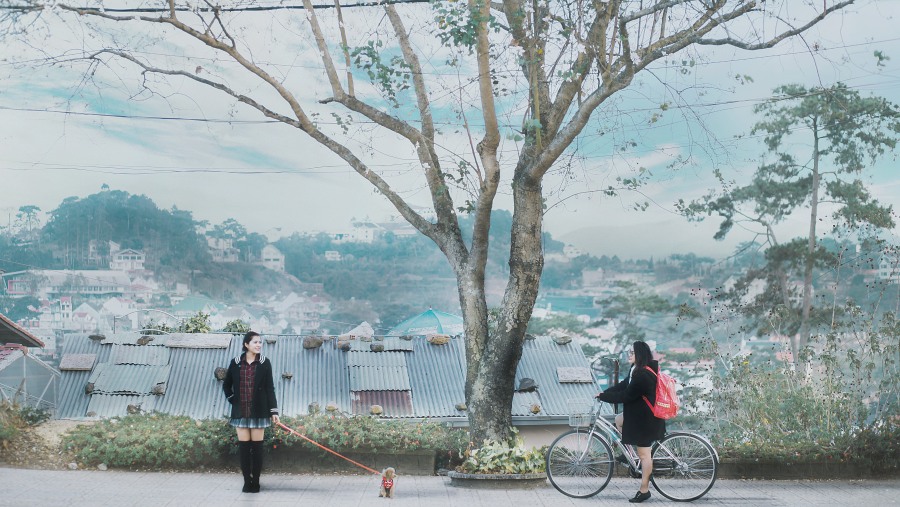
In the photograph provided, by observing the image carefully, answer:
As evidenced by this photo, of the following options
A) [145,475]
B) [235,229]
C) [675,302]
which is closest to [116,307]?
[235,229]

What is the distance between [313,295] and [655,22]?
38.9m

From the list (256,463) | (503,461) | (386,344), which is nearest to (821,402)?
(503,461)

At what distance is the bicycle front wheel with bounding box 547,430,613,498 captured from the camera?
8453 mm

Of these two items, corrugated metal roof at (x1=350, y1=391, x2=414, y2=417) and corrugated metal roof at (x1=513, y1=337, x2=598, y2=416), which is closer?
corrugated metal roof at (x1=350, y1=391, x2=414, y2=417)

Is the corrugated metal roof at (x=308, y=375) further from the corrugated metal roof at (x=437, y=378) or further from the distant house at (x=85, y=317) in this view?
the distant house at (x=85, y=317)

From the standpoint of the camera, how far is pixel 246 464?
8414 mm

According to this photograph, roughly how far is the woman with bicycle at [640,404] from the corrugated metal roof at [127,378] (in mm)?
9811

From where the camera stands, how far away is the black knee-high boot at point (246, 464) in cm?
841

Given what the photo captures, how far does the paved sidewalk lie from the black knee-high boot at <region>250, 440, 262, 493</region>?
144 mm

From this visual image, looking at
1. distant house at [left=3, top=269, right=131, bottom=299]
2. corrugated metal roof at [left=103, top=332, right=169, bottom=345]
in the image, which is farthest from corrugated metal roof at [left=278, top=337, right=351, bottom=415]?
distant house at [left=3, top=269, right=131, bottom=299]

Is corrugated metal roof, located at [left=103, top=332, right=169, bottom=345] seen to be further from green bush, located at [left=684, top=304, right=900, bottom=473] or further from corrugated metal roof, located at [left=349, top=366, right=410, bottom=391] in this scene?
green bush, located at [left=684, top=304, right=900, bottom=473]

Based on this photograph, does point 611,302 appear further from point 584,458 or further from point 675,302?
point 584,458

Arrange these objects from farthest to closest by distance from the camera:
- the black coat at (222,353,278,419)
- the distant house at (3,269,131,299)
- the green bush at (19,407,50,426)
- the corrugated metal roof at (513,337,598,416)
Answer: the distant house at (3,269,131,299) → the corrugated metal roof at (513,337,598,416) → the green bush at (19,407,50,426) → the black coat at (222,353,278,419)

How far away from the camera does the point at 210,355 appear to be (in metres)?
16.3
